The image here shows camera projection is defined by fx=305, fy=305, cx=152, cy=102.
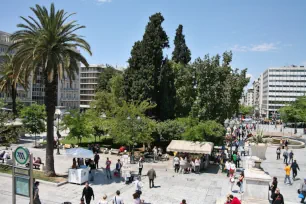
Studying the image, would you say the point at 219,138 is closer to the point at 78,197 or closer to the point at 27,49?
the point at 78,197

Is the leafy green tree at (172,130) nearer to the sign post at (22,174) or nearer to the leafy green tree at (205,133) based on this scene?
the leafy green tree at (205,133)

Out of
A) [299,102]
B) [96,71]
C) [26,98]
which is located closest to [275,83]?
[299,102]

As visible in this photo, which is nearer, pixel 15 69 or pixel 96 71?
pixel 15 69

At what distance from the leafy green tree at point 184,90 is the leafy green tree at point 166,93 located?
2.22 feet

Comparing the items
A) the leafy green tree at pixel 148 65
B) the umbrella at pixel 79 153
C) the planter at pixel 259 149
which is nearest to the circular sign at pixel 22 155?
the umbrella at pixel 79 153

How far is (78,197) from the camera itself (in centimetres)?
1730

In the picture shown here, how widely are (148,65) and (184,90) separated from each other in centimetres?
530

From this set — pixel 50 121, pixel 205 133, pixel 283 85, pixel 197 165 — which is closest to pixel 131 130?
pixel 205 133

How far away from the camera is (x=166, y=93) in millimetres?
37594

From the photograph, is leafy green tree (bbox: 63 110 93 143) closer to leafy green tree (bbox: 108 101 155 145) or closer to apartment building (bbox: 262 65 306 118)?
leafy green tree (bbox: 108 101 155 145)

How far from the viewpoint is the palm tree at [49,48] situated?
19.9m

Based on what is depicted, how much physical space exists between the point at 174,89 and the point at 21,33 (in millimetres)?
21155

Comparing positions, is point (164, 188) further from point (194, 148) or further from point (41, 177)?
point (41, 177)

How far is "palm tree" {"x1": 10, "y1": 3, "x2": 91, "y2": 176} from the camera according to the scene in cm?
1992
